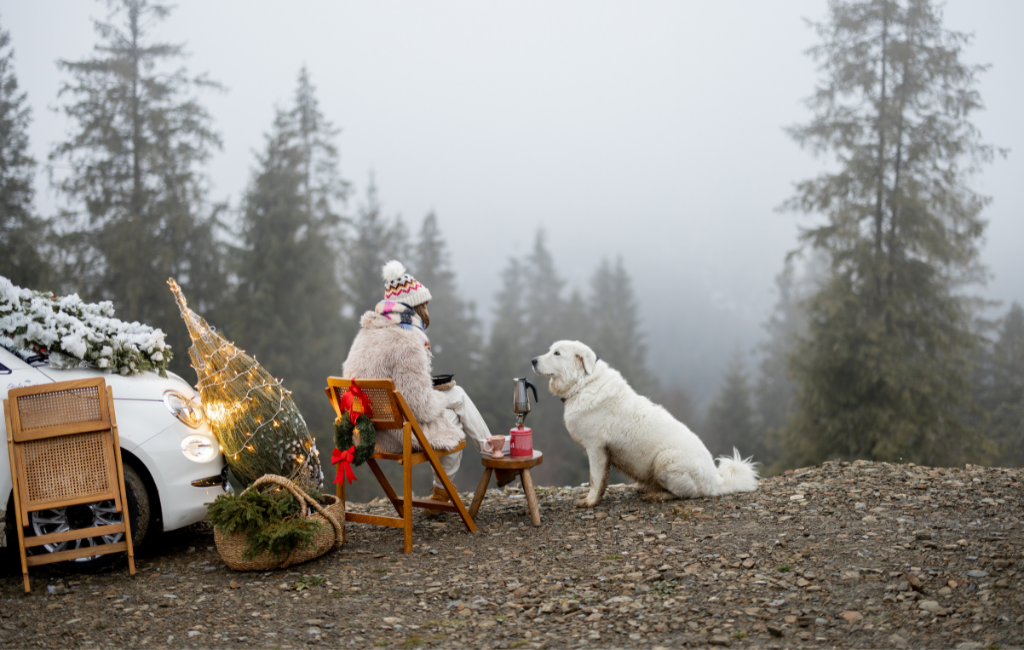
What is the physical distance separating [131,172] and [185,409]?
1826 cm

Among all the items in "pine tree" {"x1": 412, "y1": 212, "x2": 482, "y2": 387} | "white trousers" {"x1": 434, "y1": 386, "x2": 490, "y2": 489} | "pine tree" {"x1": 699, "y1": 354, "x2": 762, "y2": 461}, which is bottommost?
"pine tree" {"x1": 699, "y1": 354, "x2": 762, "y2": 461}

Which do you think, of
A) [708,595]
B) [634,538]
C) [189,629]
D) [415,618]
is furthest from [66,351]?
[708,595]

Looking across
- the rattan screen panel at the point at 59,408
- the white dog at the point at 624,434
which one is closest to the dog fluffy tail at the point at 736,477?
the white dog at the point at 624,434

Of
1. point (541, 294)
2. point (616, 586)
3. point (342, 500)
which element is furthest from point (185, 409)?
point (541, 294)

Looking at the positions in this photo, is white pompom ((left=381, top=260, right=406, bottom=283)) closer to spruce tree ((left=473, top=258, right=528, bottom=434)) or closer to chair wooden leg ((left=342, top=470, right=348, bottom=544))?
chair wooden leg ((left=342, top=470, right=348, bottom=544))

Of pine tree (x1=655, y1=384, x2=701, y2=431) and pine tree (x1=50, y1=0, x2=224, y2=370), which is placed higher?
pine tree (x1=50, y1=0, x2=224, y2=370)

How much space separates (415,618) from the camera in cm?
371

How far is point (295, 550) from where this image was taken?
4445mm

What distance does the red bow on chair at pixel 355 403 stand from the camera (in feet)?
16.2

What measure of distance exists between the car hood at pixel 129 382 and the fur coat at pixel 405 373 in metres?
1.36

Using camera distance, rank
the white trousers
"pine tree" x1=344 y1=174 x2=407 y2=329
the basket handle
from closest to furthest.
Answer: the basket handle, the white trousers, "pine tree" x1=344 y1=174 x2=407 y2=329

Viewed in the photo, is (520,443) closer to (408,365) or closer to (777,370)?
(408,365)

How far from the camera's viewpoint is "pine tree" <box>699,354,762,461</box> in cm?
3500

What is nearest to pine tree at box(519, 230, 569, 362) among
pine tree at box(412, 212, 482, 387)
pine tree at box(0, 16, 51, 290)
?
pine tree at box(412, 212, 482, 387)
